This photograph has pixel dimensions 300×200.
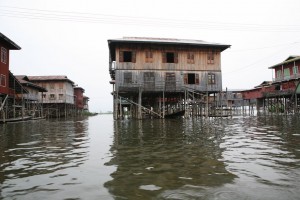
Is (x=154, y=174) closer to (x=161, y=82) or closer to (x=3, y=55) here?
(x=161, y=82)

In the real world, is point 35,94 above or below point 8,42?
below

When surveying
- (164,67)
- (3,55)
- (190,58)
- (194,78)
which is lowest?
(194,78)

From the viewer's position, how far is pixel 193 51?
1123 inches

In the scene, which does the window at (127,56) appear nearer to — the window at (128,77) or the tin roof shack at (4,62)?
the window at (128,77)

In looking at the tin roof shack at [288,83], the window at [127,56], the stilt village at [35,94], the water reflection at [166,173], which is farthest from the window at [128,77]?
the tin roof shack at [288,83]

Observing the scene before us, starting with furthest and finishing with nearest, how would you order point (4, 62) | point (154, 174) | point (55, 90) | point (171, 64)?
1. point (55, 90)
2. point (171, 64)
3. point (4, 62)
4. point (154, 174)

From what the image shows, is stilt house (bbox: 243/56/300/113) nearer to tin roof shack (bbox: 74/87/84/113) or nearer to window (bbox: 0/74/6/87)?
window (bbox: 0/74/6/87)

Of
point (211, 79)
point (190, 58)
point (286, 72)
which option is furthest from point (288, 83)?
point (190, 58)

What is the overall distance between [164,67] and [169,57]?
1.56 m

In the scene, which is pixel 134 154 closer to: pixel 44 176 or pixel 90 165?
pixel 90 165

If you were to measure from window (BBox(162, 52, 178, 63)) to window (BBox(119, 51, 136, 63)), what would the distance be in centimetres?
330

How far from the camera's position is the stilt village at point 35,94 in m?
26.4

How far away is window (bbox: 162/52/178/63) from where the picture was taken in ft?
91.5

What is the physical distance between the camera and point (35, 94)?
43.9m
